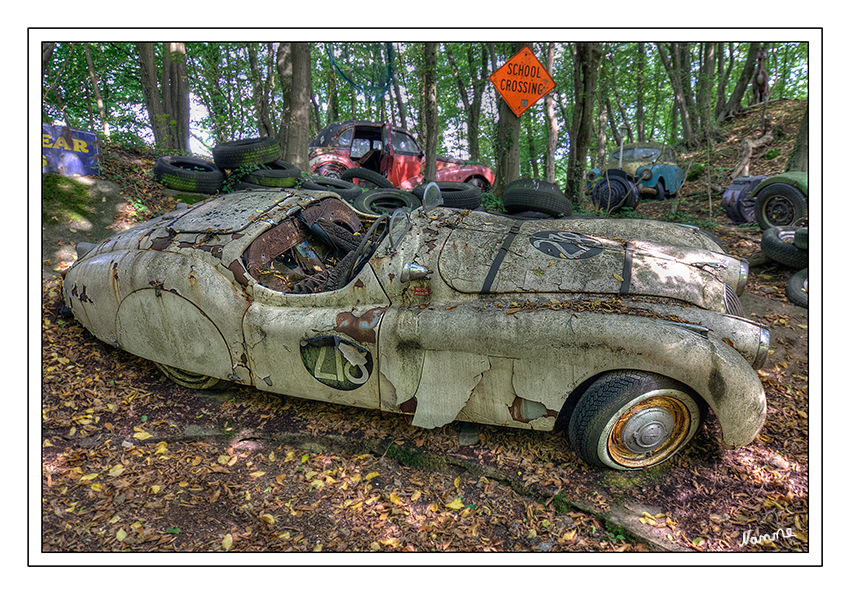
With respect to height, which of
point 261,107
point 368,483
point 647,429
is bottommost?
point 368,483

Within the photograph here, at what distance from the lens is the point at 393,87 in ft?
69.4

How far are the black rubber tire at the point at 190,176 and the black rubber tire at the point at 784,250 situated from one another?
288 inches

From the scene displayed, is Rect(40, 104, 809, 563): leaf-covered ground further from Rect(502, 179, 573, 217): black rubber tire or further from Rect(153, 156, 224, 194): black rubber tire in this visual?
Rect(153, 156, 224, 194): black rubber tire

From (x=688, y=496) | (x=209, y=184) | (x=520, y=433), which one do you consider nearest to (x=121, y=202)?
(x=209, y=184)

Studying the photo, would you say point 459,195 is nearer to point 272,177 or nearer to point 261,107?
point 272,177

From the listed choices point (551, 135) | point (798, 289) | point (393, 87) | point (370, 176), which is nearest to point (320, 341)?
point (798, 289)

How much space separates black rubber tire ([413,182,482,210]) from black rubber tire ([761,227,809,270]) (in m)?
3.62

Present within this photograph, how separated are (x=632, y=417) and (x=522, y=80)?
5038 millimetres

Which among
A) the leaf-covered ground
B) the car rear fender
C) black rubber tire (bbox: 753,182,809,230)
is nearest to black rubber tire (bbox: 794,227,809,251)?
black rubber tire (bbox: 753,182,809,230)

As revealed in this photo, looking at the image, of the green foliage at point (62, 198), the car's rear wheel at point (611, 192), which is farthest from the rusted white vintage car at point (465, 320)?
the car's rear wheel at point (611, 192)

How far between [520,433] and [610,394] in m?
0.82

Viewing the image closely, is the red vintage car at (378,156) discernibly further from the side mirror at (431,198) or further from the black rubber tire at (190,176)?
the side mirror at (431,198)

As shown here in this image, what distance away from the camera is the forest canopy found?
26.8 ft

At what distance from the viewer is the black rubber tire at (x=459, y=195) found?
21.4 feet
